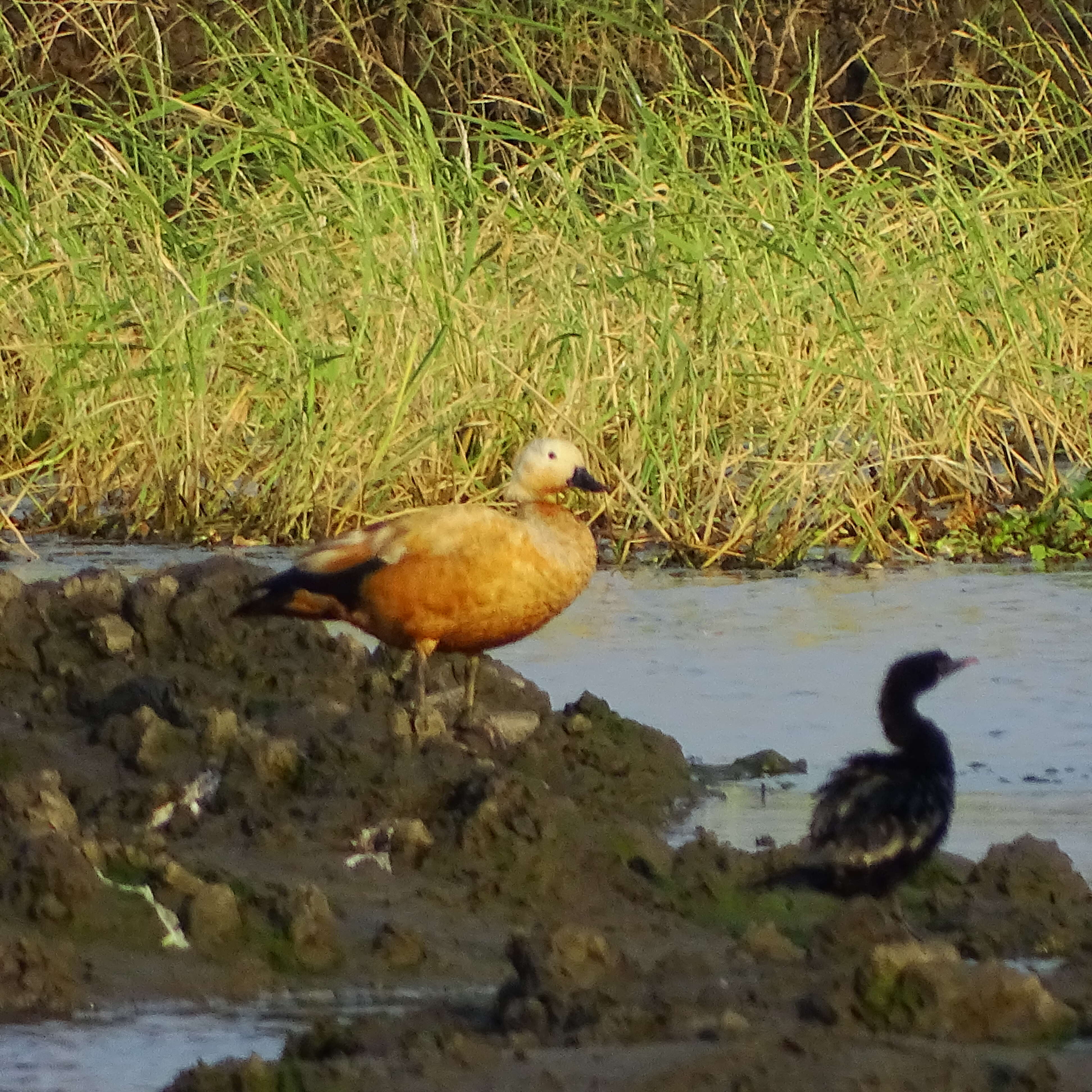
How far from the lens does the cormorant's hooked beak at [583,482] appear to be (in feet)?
24.3

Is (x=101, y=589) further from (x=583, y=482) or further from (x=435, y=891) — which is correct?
(x=435, y=891)

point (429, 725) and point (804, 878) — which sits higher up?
point (804, 878)

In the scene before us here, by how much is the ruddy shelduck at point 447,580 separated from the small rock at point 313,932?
5.94ft

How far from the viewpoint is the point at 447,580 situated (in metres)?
6.75

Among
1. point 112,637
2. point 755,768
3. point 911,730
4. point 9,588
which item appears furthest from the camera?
point 9,588

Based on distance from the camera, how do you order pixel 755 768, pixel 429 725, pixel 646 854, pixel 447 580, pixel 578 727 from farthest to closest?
1. pixel 447 580
2. pixel 755 768
3. pixel 578 727
4. pixel 429 725
5. pixel 646 854

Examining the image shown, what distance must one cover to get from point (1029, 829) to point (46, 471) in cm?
664

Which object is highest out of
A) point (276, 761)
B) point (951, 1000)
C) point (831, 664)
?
point (951, 1000)

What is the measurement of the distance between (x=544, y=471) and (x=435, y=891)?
7.58ft

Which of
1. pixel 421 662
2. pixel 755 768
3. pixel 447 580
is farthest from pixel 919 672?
pixel 421 662

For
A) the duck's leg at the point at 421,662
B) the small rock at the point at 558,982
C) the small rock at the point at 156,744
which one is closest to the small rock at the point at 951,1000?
the small rock at the point at 558,982

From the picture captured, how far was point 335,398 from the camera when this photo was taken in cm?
1062

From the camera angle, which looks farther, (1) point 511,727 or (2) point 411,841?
(1) point 511,727

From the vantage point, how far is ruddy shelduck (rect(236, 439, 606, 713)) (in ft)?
22.2
